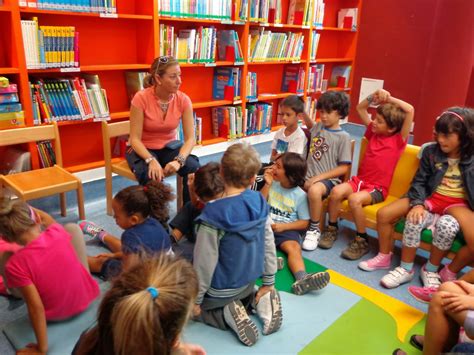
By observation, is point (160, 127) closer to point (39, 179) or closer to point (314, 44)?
point (39, 179)

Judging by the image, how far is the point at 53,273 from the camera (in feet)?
5.29

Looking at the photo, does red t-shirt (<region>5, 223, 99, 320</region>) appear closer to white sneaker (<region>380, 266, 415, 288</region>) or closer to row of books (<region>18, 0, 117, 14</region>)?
white sneaker (<region>380, 266, 415, 288</region>)

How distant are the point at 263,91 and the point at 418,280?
3.53 m

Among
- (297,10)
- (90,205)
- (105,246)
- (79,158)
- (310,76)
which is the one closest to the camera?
(105,246)

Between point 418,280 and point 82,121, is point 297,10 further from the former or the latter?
point 418,280

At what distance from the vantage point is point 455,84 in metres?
4.00

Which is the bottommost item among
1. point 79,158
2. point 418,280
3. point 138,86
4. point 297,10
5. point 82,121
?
point 418,280

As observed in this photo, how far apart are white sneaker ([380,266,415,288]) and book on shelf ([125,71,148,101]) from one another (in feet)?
8.44

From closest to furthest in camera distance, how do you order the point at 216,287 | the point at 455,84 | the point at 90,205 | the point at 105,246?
the point at 216,287 < the point at 105,246 < the point at 90,205 < the point at 455,84

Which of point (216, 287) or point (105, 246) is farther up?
point (216, 287)

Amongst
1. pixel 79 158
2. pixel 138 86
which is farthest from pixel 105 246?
pixel 138 86

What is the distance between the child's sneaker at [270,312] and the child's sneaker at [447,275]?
3.41 feet

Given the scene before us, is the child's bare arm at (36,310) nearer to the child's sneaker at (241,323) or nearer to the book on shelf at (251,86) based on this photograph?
the child's sneaker at (241,323)

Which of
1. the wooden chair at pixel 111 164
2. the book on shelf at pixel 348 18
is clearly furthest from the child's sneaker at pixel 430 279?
the book on shelf at pixel 348 18
